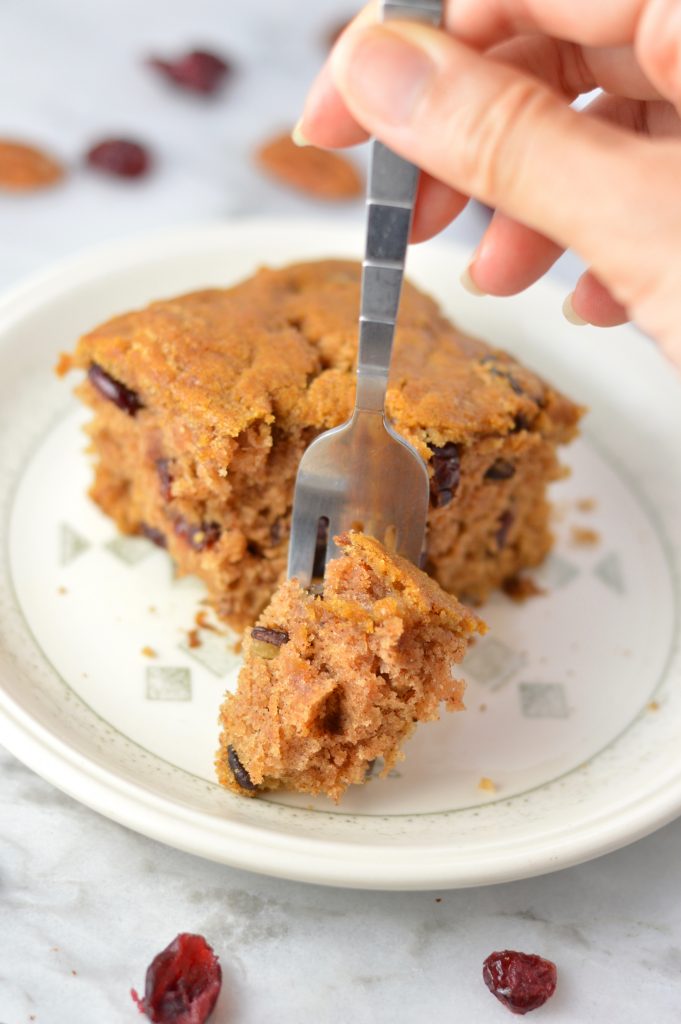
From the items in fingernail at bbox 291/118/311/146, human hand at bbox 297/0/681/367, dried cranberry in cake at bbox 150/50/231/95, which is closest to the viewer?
human hand at bbox 297/0/681/367

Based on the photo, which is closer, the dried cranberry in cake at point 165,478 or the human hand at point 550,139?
the human hand at point 550,139

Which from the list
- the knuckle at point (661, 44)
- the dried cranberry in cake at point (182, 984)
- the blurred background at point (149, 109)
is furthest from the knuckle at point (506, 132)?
the blurred background at point (149, 109)

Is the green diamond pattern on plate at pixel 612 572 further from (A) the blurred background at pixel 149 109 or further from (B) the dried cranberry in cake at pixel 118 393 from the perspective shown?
(A) the blurred background at pixel 149 109

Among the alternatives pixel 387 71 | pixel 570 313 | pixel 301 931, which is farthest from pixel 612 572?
pixel 387 71

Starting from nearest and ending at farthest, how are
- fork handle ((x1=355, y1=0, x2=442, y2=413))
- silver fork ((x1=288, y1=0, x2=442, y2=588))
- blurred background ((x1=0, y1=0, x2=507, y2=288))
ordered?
fork handle ((x1=355, y1=0, x2=442, y2=413)), silver fork ((x1=288, y1=0, x2=442, y2=588)), blurred background ((x1=0, y1=0, x2=507, y2=288))

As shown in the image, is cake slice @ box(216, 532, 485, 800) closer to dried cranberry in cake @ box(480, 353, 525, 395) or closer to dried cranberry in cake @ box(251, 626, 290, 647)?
dried cranberry in cake @ box(251, 626, 290, 647)

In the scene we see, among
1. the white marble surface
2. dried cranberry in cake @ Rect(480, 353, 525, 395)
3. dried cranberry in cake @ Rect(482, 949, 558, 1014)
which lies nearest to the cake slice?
the white marble surface

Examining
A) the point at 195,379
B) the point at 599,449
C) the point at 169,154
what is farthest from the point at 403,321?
the point at 169,154

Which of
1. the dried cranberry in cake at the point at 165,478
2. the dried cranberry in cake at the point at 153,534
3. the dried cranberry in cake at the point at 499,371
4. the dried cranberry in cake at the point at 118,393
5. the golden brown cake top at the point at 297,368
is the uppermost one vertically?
the dried cranberry in cake at the point at 499,371
